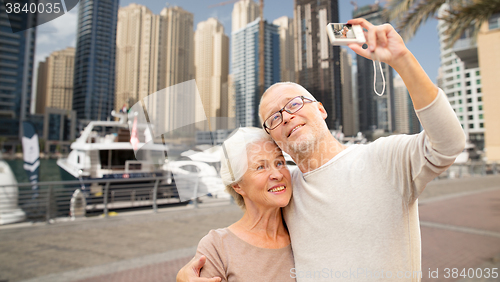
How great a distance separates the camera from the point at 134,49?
1.63 m

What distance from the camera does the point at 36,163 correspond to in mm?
11219

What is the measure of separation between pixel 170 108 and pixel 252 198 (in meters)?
0.59

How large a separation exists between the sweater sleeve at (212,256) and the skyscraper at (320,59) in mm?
886

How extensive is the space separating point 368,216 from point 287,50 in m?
1.18

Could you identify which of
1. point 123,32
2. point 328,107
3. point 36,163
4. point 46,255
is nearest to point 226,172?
point 328,107

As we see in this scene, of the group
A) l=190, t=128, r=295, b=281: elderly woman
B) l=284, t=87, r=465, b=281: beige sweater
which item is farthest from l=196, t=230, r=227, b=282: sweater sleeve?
l=284, t=87, r=465, b=281: beige sweater

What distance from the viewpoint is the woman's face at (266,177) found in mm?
1294

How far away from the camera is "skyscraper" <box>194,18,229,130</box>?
1384 mm

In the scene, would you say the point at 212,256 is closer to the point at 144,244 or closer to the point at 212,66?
the point at 212,66

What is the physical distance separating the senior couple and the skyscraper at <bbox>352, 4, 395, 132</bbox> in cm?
31

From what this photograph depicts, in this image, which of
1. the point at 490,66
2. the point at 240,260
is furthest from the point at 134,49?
the point at 490,66

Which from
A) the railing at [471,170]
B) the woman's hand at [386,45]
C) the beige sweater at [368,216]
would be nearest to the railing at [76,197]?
the beige sweater at [368,216]

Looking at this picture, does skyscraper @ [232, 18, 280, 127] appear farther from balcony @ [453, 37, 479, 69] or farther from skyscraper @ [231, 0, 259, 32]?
balcony @ [453, 37, 479, 69]

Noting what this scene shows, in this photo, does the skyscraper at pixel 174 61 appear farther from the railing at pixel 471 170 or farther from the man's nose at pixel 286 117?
the railing at pixel 471 170
